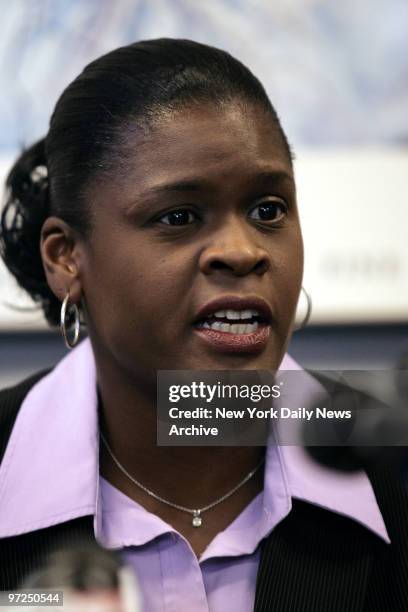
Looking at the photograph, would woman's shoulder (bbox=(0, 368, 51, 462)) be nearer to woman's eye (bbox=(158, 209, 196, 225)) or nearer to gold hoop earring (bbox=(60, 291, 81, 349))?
gold hoop earring (bbox=(60, 291, 81, 349))

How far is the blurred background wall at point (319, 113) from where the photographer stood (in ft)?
3.14

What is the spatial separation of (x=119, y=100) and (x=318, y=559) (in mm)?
362

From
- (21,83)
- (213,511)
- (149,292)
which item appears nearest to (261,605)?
(213,511)

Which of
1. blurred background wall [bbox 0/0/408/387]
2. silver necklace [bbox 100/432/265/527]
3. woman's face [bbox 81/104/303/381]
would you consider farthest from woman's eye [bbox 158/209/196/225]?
blurred background wall [bbox 0/0/408/387]

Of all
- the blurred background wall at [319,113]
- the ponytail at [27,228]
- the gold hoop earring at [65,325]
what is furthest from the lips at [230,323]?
the blurred background wall at [319,113]

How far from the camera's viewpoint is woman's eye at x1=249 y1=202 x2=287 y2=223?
0.55m

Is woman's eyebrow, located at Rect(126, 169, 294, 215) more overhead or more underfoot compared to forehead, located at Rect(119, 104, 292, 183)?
Answer: more underfoot

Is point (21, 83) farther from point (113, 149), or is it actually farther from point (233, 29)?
point (113, 149)

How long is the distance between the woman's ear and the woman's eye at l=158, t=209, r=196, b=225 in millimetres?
102

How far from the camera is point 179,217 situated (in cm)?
53

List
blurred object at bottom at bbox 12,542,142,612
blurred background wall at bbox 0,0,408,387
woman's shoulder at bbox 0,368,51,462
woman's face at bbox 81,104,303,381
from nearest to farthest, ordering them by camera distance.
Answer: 1. blurred object at bottom at bbox 12,542,142,612
2. woman's face at bbox 81,104,303,381
3. woman's shoulder at bbox 0,368,51,462
4. blurred background wall at bbox 0,0,408,387

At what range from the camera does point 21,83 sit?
949mm

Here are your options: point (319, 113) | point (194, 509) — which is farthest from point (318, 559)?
point (319, 113)

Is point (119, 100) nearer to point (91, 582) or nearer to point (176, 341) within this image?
point (176, 341)
